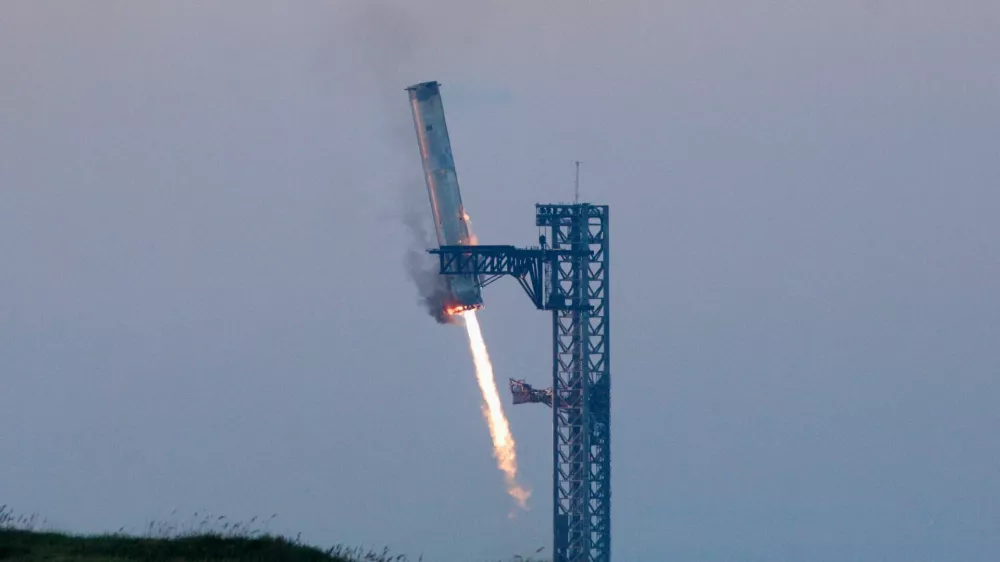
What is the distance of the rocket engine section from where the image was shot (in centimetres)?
8000

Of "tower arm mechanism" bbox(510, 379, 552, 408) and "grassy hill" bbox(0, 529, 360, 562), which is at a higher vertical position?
"grassy hill" bbox(0, 529, 360, 562)

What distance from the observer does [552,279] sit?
81.6 meters

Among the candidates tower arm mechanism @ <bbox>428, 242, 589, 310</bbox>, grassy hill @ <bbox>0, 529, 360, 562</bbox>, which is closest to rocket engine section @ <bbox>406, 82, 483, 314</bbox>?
tower arm mechanism @ <bbox>428, 242, 589, 310</bbox>

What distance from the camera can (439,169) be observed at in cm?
8038

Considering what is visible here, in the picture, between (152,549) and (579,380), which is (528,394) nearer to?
(579,380)

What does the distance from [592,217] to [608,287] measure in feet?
10.6

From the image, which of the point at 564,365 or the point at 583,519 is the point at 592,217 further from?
the point at 583,519

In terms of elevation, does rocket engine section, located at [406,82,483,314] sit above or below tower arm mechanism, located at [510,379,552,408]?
above

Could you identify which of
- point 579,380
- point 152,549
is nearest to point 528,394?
point 579,380

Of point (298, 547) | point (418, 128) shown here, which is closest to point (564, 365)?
point (418, 128)

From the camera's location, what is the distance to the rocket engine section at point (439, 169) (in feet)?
262

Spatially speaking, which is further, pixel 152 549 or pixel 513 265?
pixel 513 265

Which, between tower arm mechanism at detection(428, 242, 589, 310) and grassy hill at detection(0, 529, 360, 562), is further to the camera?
tower arm mechanism at detection(428, 242, 589, 310)

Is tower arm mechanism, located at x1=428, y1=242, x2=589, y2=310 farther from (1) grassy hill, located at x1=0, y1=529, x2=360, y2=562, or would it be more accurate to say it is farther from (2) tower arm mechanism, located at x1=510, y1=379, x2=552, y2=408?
(1) grassy hill, located at x1=0, y1=529, x2=360, y2=562
